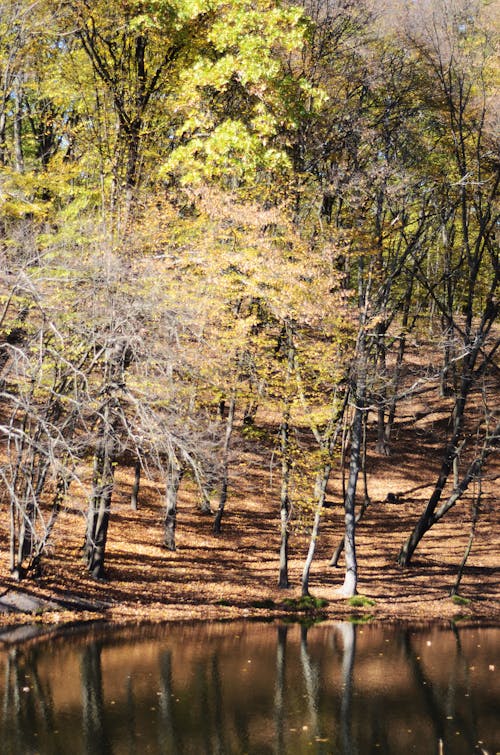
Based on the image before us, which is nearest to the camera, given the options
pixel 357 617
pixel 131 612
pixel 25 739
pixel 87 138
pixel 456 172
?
pixel 25 739

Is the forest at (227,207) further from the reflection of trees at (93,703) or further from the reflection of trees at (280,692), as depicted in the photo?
the reflection of trees at (280,692)

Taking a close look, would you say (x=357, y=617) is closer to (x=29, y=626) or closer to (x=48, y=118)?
(x=29, y=626)

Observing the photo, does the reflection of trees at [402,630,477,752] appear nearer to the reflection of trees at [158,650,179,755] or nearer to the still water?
the still water

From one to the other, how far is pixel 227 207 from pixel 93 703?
1159cm

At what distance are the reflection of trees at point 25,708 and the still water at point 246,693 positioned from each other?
0.08ft

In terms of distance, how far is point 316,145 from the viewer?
1973 cm

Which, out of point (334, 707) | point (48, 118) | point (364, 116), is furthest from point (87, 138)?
point (334, 707)

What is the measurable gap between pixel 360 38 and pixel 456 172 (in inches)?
198

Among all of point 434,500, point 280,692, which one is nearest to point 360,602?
point 434,500

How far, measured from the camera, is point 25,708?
9.62 meters

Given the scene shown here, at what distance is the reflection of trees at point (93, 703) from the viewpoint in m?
8.56

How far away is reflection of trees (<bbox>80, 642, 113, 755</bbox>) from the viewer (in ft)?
28.1

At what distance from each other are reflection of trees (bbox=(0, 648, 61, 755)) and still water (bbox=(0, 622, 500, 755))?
2cm

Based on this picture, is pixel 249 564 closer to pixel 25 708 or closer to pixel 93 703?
pixel 93 703
